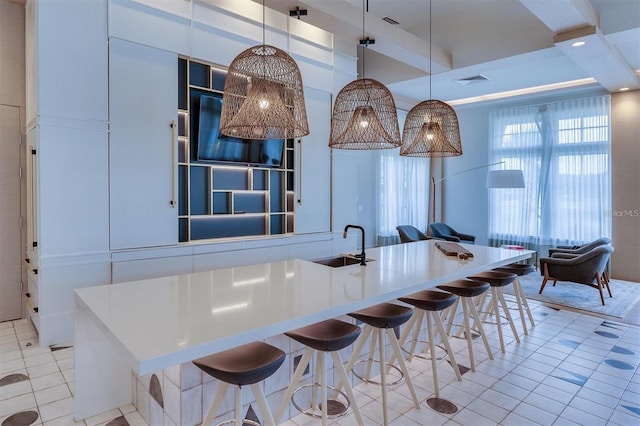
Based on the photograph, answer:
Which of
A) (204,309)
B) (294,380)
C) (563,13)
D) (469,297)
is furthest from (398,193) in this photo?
(204,309)

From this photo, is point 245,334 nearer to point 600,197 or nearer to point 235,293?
point 235,293

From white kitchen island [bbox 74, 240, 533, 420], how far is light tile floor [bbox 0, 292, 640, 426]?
40 centimetres

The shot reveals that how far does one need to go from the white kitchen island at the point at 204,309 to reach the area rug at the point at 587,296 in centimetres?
276

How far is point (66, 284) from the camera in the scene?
3.34 metres

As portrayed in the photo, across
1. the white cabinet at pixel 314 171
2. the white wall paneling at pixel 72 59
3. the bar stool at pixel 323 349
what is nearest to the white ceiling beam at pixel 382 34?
the white cabinet at pixel 314 171

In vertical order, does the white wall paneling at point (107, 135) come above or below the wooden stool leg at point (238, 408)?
above

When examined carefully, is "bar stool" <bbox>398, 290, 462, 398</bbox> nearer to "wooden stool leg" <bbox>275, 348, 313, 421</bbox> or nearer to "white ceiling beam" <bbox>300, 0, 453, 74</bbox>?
"wooden stool leg" <bbox>275, 348, 313, 421</bbox>

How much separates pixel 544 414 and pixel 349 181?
380cm

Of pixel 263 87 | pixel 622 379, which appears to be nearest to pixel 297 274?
pixel 263 87

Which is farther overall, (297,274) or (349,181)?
(349,181)

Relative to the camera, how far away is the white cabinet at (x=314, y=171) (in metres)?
5.00

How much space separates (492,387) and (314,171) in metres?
3.31

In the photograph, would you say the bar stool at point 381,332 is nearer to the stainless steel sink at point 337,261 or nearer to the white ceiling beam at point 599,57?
the stainless steel sink at point 337,261

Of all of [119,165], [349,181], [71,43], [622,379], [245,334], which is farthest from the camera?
[349,181]
